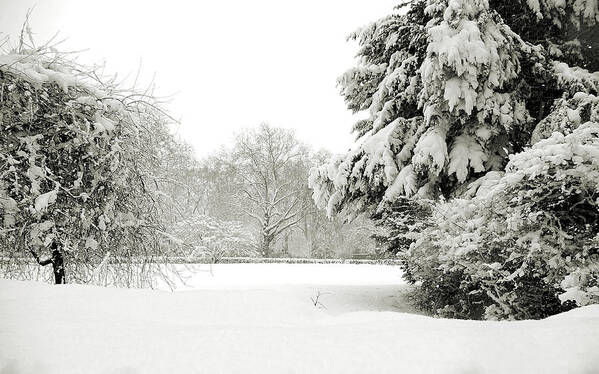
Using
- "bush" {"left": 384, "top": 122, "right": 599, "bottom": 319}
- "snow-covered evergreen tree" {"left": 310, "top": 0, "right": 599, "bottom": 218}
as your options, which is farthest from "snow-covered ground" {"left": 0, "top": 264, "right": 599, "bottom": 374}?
"snow-covered evergreen tree" {"left": 310, "top": 0, "right": 599, "bottom": 218}

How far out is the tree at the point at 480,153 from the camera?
4742 millimetres

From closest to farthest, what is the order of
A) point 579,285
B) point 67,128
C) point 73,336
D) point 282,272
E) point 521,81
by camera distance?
1. point 73,336
2. point 579,285
3. point 67,128
4. point 521,81
5. point 282,272

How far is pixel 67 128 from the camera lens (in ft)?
15.3

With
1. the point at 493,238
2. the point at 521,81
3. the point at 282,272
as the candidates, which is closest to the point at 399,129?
the point at 521,81

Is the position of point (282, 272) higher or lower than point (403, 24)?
lower

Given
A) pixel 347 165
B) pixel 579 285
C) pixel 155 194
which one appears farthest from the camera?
pixel 347 165

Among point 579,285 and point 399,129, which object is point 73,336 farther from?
point 399,129

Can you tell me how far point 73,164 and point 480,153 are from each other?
7190mm

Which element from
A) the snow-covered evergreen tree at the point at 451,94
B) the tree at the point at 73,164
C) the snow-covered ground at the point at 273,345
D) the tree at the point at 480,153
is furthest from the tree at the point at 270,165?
the snow-covered ground at the point at 273,345

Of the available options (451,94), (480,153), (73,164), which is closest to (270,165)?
(480,153)

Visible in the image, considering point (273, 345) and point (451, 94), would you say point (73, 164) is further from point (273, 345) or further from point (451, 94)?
point (451, 94)

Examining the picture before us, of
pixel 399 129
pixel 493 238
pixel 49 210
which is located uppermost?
pixel 399 129

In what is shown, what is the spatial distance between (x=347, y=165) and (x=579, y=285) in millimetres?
5286

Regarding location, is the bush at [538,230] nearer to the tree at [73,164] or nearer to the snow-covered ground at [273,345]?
the snow-covered ground at [273,345]
